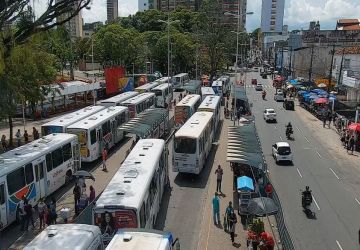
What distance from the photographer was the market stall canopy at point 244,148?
21.0 metres

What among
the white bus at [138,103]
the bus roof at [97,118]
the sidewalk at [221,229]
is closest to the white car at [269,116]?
the white bus at [138,103]

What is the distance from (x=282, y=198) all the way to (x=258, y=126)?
861 inches

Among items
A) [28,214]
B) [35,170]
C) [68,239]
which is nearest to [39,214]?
[28,214]

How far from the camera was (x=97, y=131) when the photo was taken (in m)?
27.9

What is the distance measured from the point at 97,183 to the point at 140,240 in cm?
1337

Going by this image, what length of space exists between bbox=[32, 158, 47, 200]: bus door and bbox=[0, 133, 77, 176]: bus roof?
40 cm

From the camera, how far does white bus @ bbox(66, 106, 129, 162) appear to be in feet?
86.6

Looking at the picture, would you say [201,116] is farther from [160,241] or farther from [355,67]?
[355,67]

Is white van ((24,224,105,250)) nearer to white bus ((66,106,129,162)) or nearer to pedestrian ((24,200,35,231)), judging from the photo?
pedestrian ((24,200,35,231))

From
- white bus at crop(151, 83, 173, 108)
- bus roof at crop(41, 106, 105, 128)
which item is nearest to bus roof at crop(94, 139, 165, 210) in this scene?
bus roof at crop(41, 106, 105, 128)

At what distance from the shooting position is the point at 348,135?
3556 cm

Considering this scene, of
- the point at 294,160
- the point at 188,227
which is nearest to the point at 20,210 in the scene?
the point at 188,227

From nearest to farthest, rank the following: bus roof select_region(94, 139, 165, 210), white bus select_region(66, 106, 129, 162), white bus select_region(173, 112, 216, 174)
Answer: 1. bus roof select_region(94, 139, 165, 210)
2. white bus select_region(173, 112, 216, 174)
3. white bus select_region(66, 106, 129, 162)

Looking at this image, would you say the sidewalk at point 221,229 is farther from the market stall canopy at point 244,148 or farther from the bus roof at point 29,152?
the bus roof at point 29,152
